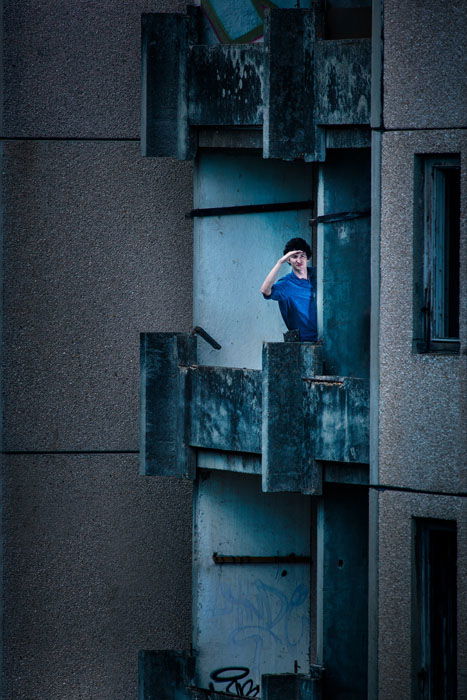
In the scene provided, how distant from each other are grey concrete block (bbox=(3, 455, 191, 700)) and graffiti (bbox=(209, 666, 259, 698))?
1034 mm

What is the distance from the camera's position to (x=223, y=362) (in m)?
15.4

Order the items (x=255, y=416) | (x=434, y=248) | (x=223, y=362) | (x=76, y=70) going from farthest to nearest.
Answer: (x=76, y=70)
(x=223, y=362)
(x=255, y=416)
(x=434, y=248)

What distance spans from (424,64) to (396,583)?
164 inches

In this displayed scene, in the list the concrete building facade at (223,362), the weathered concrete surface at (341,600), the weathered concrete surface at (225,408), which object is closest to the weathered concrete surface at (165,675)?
the concrete building facade at (223,362)

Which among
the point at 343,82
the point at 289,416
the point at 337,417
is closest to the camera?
the point at 337,417

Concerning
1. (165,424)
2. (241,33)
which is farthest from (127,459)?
(241,33)

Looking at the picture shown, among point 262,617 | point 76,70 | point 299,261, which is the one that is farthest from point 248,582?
point 76,70

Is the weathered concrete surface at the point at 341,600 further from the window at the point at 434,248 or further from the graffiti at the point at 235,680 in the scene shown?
the window at the point at 434,248

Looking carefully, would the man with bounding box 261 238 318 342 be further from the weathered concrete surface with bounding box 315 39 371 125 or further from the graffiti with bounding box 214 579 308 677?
the graffiti with bounding box 214 579 308 677

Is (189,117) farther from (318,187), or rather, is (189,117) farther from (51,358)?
(51,358)

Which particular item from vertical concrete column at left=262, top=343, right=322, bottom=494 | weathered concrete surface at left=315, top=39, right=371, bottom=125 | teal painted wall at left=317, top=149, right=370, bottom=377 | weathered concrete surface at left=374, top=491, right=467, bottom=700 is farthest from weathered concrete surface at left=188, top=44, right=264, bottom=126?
weathered concrete surface at left=374, top=491, right=467, bottom=700

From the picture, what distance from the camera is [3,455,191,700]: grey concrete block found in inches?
634

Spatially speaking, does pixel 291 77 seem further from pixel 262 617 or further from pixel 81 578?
pixel 81 578

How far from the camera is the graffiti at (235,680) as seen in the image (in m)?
15.2
